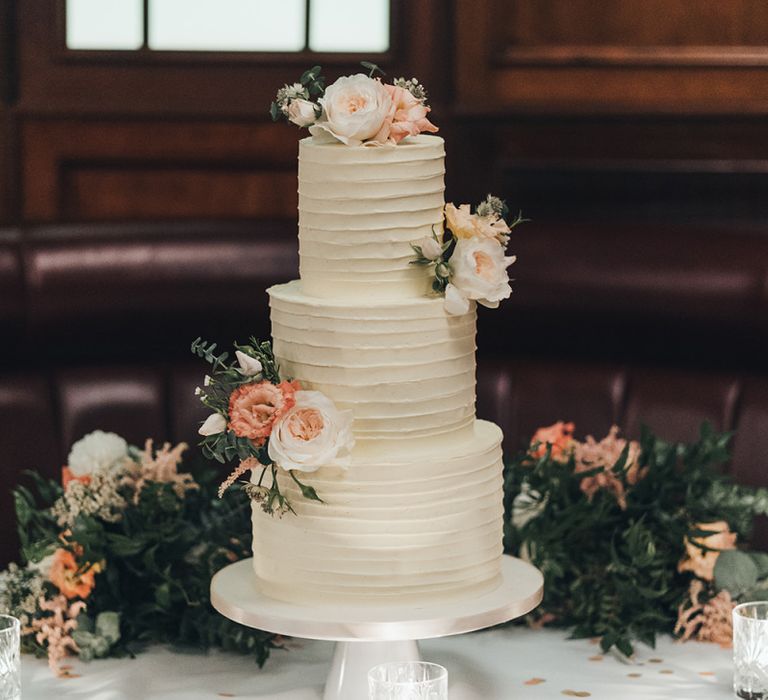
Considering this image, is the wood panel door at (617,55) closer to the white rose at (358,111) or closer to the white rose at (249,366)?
the white rose at (358,111)

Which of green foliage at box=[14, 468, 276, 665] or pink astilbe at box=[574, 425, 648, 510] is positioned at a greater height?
pink astilbe at box=[574, 425, 648, 510]

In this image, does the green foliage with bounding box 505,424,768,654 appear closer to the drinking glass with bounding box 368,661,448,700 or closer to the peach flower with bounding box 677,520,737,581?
the peach flower with bounding box 677,520,737,581

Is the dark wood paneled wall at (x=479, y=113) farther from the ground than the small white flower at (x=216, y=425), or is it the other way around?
the dark wood paneled wall at (x=479, y=113)

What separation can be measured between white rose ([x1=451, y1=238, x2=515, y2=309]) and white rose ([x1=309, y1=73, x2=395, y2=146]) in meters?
0.17

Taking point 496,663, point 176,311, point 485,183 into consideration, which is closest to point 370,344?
point 496,663

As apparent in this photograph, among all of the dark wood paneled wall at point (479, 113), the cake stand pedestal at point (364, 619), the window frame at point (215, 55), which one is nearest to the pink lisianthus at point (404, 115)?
the cake stand pedestal at point (364, 619)

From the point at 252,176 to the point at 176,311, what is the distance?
0.85 meters

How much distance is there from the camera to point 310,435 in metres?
1.67

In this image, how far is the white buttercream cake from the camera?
1719 mm

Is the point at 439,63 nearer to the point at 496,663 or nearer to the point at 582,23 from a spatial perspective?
the point at 582,23

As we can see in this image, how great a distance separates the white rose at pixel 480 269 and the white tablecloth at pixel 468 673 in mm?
508

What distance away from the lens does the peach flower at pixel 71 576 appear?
1981 mm

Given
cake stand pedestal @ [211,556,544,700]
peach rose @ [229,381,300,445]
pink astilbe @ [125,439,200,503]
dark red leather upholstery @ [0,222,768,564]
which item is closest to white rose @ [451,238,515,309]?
peach rose @ [229,381,300,445]

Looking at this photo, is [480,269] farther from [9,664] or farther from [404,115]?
[9,664]
